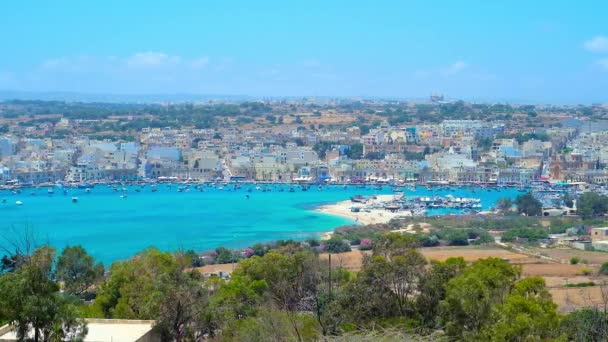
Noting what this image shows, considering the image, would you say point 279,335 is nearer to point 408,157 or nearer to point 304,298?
point 304,298

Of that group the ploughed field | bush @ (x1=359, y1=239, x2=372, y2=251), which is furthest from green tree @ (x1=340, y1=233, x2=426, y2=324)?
bush @ (x1=359, y1=239, x2=372, y2=251)

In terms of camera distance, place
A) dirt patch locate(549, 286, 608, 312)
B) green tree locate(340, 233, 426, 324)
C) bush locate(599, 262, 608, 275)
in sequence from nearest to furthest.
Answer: green tree locate(340, 233, 426, 324)
dirt patch locate(549, 286, 608, 312)
bush locate(599, 262, 608, 275)

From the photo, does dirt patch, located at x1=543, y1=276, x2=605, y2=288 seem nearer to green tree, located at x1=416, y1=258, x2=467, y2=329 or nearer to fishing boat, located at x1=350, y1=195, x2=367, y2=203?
green tree, located at x1=416, y1=258, x2=467, y2=329

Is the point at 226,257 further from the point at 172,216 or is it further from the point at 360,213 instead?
the point at 360,213

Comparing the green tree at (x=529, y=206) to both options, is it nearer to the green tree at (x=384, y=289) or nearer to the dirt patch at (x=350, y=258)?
the dirt patch at (x=350, y=258)

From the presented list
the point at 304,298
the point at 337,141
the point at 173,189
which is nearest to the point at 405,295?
the point at 304,298

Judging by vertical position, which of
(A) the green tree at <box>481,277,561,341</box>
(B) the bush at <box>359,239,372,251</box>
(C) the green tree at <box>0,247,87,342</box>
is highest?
(C) the green tree at <box>0,247,87,342</box>

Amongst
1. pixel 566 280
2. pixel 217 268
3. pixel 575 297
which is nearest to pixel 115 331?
pixel 575 297
